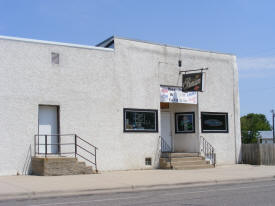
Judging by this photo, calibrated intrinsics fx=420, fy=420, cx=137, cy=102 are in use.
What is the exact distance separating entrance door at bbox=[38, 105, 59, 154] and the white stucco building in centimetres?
4

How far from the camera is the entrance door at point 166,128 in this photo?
75.5ft

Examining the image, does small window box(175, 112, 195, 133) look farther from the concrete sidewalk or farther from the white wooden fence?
the concrete sidewalk

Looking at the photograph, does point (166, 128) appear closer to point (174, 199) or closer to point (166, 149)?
point (166, 149)

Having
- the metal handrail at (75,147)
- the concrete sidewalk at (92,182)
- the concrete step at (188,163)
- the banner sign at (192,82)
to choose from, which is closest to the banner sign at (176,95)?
the banner sign at (192,82)

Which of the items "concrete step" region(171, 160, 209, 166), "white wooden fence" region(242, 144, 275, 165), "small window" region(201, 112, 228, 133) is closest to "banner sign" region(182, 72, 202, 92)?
"small window" region(201, 112, 228, 133)

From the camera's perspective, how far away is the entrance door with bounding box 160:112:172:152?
23016mm

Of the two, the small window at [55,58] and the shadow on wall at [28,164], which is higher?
the small window at [55,58]

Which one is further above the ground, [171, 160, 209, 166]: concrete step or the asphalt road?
[171, 160, 209, 166]: concrete step

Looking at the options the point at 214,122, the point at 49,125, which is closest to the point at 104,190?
the point at 49,125

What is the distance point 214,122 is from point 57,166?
10.3 meters

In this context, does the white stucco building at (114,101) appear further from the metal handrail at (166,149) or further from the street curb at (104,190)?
the street curb at (104,190)

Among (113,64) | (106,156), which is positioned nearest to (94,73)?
(113,64)

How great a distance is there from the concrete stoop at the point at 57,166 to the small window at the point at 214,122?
323 inches

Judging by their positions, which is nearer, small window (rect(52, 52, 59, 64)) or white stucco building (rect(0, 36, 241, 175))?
white stucco building (rect(0, 36, 241, 175))
